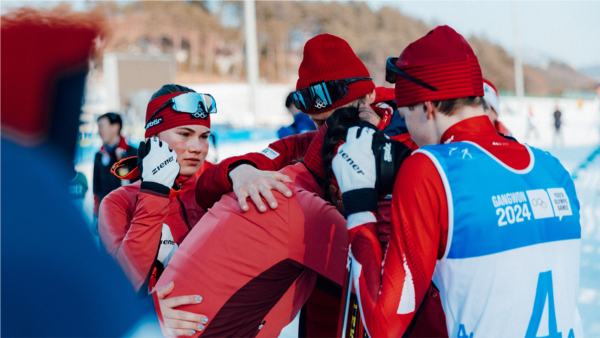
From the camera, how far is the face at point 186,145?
2240mm

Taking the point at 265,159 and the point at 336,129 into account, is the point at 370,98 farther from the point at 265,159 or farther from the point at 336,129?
the point at 336,129

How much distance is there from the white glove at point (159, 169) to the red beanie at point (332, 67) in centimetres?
64

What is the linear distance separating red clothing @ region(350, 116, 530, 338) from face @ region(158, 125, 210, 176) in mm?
1221

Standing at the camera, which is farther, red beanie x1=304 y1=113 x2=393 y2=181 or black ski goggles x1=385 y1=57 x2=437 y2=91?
red beanie x1=304 y1=113 x2=393 y2=181

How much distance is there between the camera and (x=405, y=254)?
119 cm

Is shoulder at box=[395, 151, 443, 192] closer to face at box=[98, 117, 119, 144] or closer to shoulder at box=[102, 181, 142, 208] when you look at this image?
shoulder at box=[102, 181, 142, 208]

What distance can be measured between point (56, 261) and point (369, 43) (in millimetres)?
74560

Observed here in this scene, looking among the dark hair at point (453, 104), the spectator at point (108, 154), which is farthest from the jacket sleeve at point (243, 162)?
the spectator at point (108, 154)

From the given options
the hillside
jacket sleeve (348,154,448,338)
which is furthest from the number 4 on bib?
the hillside

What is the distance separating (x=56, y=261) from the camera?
0.59 metres

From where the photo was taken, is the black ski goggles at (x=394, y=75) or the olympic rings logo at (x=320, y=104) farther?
the olympic rings logo at (x=320, y=104)

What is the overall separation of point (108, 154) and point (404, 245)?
479 cm

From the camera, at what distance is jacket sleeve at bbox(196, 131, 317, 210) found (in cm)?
178

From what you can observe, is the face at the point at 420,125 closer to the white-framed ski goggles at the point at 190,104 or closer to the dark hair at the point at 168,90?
the white-framed ski goggles at the point at 190,104
